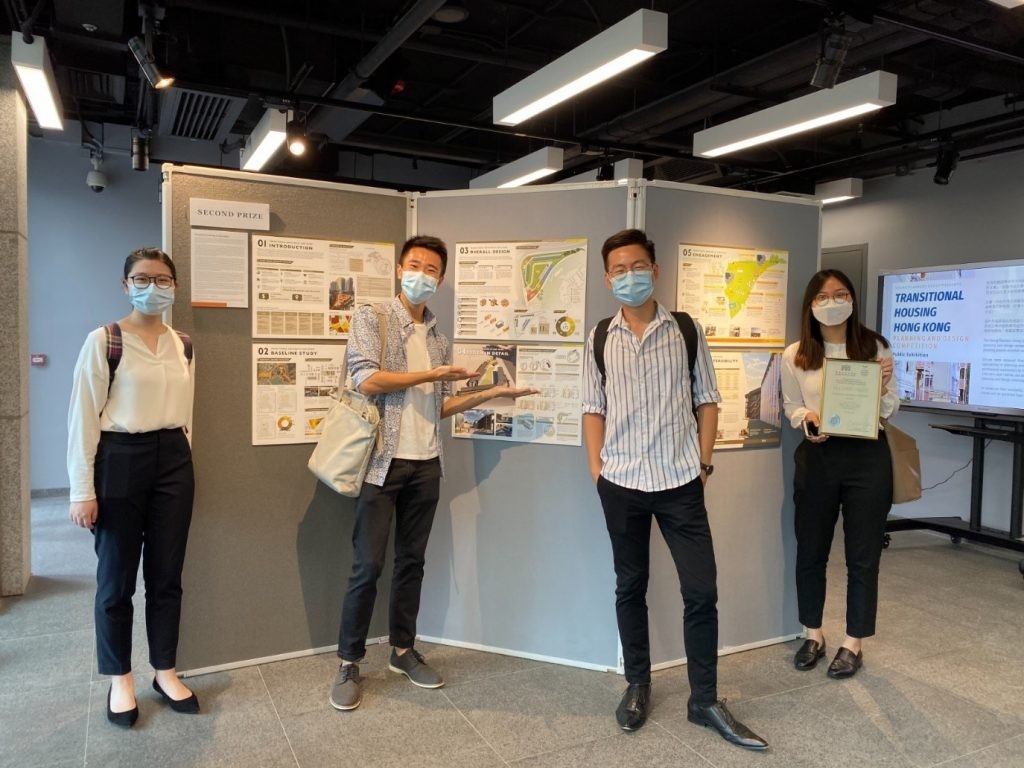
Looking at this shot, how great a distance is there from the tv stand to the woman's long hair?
249cm

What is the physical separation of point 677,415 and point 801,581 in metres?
1.24

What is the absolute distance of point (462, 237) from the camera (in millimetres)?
3184

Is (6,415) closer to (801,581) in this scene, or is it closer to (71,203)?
(71,203)

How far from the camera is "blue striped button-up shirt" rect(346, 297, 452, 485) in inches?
107

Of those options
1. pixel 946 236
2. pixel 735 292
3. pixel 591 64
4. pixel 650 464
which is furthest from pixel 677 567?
pixel 946 236

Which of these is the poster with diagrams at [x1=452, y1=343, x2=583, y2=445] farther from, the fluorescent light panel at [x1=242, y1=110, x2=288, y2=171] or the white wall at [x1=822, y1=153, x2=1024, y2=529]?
the white wall at [x1=822, y1=153, x2=1024, y2=529]

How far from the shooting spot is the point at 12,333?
12.7 feet

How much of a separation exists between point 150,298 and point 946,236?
592 cm

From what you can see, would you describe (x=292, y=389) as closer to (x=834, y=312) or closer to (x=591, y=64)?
(x=591, y=64)

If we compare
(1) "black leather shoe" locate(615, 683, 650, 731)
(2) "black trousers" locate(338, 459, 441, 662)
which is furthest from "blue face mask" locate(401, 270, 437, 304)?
(1) "black leather shoe" locate(615, 683, 650, 731)

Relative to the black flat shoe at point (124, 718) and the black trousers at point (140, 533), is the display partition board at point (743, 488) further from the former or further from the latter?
the black flat shoe at point (124, 718)

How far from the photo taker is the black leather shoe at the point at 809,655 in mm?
3139

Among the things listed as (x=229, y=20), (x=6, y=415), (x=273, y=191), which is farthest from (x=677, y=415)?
(x=229, y=20)

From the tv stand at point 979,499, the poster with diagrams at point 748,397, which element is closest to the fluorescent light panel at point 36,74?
the poster with diagrams at point 748,397
